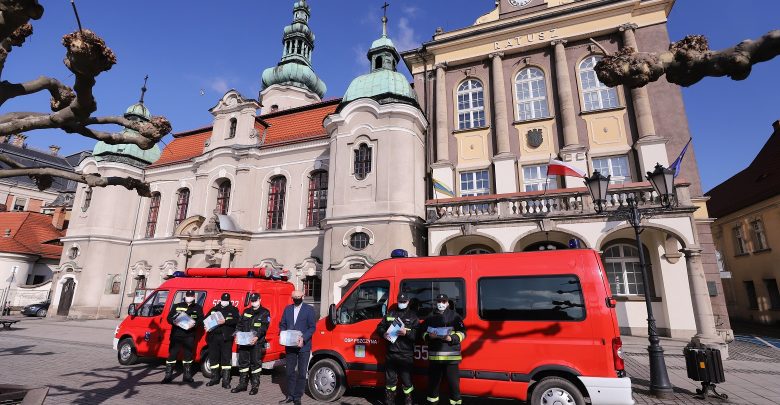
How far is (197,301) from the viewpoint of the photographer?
9.76m

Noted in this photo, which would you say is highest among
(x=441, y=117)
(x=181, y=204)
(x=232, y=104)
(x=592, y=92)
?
(x=232, y=104)

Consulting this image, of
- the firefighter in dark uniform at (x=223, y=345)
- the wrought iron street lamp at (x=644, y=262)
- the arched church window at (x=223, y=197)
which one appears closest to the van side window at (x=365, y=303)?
the firefighter in dark uniform at (x=223, y=345)

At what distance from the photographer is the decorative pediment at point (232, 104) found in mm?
21750

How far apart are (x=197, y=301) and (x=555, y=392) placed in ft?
27.3

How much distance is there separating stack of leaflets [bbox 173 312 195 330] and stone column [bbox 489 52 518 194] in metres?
12.5

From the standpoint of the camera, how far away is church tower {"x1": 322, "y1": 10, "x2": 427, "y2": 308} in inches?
599

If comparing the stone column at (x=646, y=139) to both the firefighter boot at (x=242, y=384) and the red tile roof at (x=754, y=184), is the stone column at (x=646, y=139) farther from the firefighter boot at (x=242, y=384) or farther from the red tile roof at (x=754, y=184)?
the firefighter boot at (x=242, y=384)

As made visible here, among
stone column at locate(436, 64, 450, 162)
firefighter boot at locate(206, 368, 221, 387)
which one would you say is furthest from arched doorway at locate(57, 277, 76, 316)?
stone column at locate(436, 64, 450, 162)

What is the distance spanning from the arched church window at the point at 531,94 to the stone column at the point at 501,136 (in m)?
0.66

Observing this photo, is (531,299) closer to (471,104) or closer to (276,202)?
(471,104)

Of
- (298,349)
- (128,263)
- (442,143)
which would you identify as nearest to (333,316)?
(298,349)

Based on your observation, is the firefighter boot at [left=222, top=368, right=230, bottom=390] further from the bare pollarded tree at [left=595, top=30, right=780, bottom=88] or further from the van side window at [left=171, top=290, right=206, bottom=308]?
the bare pollarded tree at [left=595, top=30, right=780, bottom=88]

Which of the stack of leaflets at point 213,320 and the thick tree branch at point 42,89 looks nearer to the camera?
the thick tree branch at point 42,89

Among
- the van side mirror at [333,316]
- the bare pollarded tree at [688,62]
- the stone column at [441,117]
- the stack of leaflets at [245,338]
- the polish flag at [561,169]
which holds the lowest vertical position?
the stack of leaflets at [245,338]
